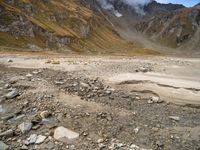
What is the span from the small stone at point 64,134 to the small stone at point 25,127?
1.35 m

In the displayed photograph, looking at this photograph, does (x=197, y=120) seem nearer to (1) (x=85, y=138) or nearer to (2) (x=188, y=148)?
(2) (x=188, y=148)

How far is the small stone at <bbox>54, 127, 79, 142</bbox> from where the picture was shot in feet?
44.9

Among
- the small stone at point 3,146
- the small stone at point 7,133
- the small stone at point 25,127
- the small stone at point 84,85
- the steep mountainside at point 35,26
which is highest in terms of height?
the steep mountainside at point 35,26

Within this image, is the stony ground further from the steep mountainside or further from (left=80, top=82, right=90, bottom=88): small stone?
the steep mountainside

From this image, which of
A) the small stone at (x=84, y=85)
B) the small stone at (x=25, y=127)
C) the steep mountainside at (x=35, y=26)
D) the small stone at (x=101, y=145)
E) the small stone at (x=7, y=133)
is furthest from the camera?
the steep mountainside at (x=35, y=26)

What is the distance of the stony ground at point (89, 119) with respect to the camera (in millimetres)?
13578

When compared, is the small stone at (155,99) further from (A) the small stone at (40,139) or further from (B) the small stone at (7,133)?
(B) the small stone at (7,133)

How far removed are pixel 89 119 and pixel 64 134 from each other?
2067 mm

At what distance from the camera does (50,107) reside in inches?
651

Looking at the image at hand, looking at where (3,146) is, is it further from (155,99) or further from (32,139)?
(155,99)

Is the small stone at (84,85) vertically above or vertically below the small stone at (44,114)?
above

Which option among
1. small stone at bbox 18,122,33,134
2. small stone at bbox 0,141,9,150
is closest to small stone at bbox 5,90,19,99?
small stone at bbox 18,122,33,134

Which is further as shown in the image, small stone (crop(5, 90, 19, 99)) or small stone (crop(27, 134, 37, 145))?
small stone (crop(5, 90, 19, 99))

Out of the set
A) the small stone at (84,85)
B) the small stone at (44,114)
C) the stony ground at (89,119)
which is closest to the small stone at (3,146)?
the stony ground at (89,119)
